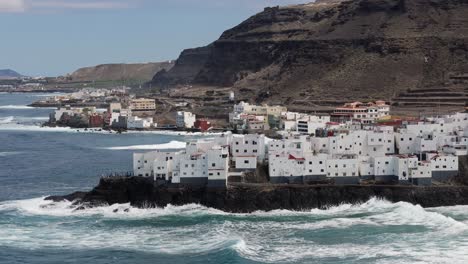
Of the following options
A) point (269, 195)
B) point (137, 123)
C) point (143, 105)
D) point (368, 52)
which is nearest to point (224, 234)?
point (269, 195)

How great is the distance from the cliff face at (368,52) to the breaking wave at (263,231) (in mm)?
63544

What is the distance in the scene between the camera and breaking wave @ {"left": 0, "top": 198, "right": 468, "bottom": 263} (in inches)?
1424

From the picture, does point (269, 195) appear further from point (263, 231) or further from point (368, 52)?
point (368, 52)

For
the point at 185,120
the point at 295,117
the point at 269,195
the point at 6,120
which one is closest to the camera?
the point at 269,195

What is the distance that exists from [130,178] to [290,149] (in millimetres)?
8888

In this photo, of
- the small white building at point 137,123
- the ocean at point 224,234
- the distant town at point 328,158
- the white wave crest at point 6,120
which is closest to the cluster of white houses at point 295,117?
the small white building at point 137,123

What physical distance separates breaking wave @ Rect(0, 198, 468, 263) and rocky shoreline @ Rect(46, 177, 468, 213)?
48 centimetres

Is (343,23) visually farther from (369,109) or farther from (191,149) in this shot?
(191,149)

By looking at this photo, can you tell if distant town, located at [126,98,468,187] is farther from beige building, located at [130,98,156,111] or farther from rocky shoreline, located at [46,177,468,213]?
beige building, located at [130,98,156,111]

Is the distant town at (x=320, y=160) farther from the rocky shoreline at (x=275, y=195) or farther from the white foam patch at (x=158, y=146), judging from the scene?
the white foam patch at (x=158, y=146)

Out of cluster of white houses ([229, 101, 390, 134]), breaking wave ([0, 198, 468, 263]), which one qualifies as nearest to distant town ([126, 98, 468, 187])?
breaking wave ([0, 198, 468, 263])

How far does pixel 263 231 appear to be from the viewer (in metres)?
40.3

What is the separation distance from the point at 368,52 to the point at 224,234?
261ft

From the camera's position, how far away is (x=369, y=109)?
85000mm
